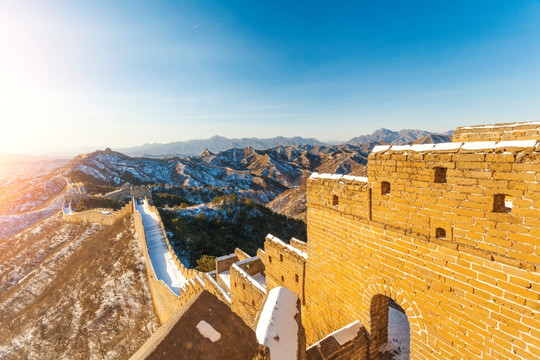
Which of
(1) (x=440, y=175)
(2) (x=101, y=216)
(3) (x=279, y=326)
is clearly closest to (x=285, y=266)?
(3) (x=279, y=326)

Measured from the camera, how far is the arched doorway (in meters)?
4.78

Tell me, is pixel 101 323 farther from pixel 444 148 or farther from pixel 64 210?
pixel 64 210

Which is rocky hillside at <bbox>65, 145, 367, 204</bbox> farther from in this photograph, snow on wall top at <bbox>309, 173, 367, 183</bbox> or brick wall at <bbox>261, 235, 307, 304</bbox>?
snow on wall top at <bbox>309, 173, 367, 183</bbox>

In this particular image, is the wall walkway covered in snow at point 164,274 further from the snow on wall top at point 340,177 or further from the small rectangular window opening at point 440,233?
the small rectangular window opening at point 440,233

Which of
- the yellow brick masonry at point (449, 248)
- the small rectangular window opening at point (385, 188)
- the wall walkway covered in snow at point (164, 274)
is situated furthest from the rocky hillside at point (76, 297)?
the small rectangular window opening at point (385, 188)

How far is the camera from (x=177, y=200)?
50.6 metres

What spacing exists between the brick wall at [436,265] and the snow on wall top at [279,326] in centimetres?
201

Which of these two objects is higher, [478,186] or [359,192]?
[478,186]

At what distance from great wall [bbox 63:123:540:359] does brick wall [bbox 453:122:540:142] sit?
20mm

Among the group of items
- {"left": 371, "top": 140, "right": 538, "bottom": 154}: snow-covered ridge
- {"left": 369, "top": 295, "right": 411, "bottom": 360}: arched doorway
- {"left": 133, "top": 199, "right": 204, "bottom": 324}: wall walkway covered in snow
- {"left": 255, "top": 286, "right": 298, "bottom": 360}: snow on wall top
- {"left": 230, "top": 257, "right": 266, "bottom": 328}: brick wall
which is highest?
{"left": 371, "top": 140, "right": 538, "bottom": 154}: snow-covered ridge

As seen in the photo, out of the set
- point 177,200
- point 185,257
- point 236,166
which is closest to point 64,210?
point 177,200

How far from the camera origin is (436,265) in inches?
138

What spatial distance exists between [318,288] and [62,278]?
1282 inches

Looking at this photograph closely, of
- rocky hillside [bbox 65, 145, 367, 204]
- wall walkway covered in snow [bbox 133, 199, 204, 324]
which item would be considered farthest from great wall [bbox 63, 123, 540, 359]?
rocky hillside [bbox 65, 145, 367, 204]
